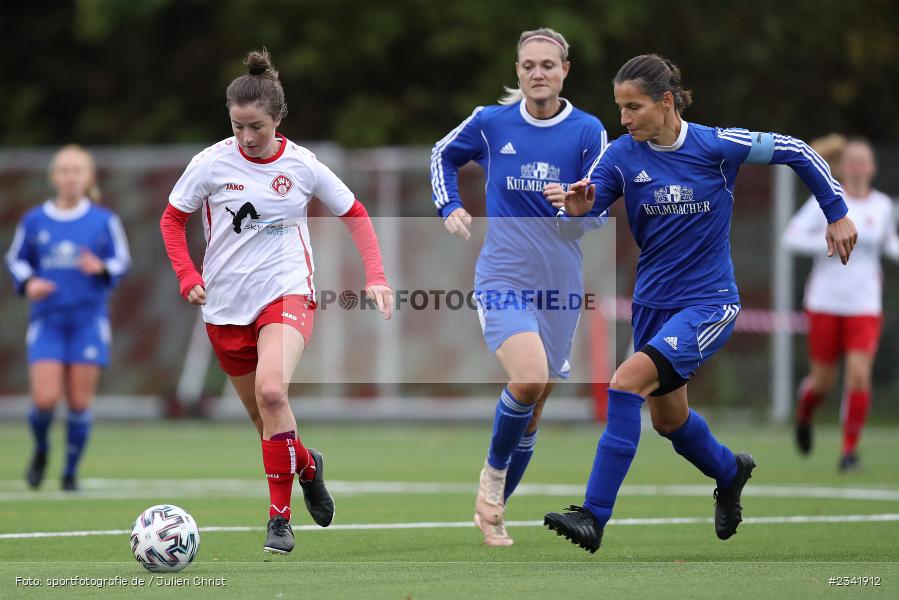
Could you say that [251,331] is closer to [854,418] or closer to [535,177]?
[535,177]

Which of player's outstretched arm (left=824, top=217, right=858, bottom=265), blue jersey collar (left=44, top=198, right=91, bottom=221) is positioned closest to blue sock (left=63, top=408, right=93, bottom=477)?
blue jersey collar (left=44, top=198, right=91, bottom=221)

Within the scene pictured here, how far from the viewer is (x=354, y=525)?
8.88 m

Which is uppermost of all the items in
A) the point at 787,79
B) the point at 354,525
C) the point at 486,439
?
the point at 787,79

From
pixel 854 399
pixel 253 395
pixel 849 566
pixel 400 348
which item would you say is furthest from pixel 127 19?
pixel 849 566

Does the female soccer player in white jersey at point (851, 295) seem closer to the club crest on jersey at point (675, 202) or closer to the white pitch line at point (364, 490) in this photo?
the white pitch line at point (364, 490)

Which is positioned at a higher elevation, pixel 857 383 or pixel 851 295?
pixel 851 295

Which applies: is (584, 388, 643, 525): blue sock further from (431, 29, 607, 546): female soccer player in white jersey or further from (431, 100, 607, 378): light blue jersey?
(431, 100, 607, 378): light blue jersey

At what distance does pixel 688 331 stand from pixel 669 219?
551 mm

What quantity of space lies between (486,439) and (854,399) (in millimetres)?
5205

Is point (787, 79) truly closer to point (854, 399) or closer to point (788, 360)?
point (788, 360)

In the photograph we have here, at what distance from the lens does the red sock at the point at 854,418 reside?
478 inches

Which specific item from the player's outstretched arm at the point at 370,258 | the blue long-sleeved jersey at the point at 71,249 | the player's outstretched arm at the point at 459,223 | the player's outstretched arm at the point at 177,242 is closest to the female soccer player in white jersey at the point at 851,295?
the player's outstretched arm at the point at 459,223

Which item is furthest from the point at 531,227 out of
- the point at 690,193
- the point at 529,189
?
the point at 690,193

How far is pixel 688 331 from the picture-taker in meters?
7.11
